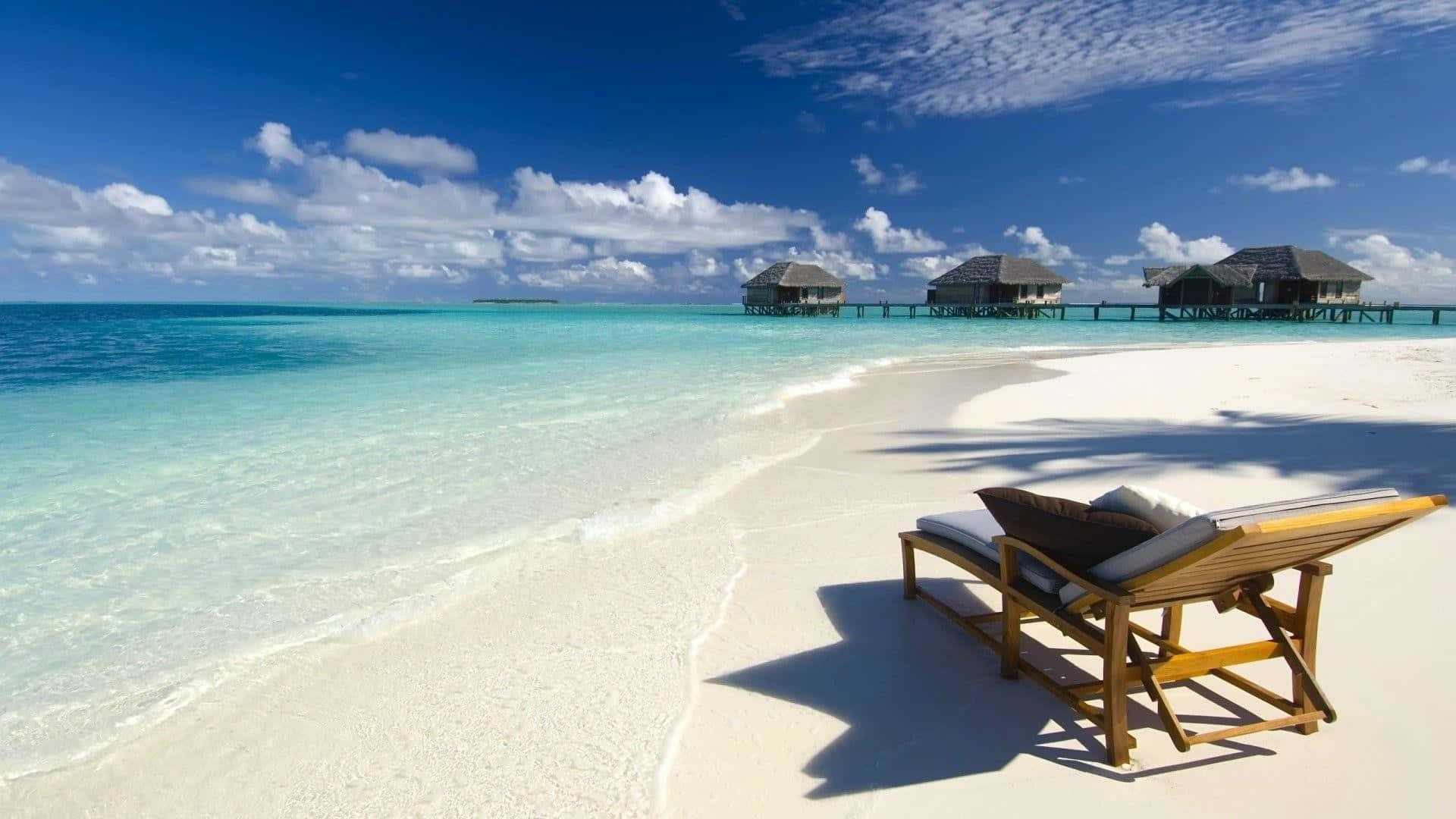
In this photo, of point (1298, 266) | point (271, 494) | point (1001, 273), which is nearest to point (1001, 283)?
point (1001, 273)

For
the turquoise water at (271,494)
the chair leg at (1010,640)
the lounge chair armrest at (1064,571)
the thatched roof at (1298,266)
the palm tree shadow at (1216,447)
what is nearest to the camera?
the lounge chair armrest at (1064,571)

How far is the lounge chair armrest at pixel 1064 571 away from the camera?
227 cm

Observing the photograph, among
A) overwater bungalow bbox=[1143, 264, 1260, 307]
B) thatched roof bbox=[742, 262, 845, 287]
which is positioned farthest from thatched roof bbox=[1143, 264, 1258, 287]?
thatched roof bbox=[742, 262, 845, 287]

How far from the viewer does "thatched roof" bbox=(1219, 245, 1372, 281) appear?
38812mm

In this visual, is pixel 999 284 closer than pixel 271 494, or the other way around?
pixel 271 494

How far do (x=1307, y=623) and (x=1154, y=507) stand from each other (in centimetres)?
68

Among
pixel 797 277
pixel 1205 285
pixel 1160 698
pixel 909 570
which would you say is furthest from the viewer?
pixel 797 277

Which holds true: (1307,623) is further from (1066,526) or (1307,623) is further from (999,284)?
(999,284)

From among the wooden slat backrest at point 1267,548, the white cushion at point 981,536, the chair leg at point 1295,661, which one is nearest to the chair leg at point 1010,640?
the white cushion at point 981,536

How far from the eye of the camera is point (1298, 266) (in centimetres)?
3894

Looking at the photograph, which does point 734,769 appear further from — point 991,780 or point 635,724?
point 991,780

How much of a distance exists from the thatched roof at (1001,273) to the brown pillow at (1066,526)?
4739 cm

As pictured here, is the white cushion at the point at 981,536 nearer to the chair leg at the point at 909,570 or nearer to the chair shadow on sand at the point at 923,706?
the chair leg at the point at 909,570

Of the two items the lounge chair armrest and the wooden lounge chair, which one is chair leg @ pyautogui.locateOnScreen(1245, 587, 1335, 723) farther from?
the lounge chair armrest
